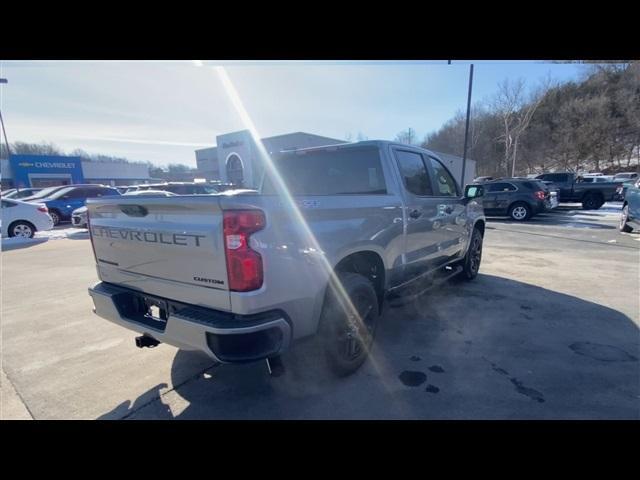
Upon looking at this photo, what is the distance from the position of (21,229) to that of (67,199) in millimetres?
4012

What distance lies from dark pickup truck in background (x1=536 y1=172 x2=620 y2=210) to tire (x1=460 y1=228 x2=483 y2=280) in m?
15.9

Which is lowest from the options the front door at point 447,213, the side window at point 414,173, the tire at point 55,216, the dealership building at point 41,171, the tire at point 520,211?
the tire at point 520,211

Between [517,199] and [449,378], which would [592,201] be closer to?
[517,199]

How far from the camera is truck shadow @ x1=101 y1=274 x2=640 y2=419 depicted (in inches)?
93.5

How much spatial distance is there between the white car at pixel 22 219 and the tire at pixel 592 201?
84.4ft

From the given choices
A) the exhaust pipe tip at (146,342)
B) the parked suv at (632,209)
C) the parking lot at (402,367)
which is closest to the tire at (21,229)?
the parking lot at (402,367)

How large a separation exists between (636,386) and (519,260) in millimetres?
4945

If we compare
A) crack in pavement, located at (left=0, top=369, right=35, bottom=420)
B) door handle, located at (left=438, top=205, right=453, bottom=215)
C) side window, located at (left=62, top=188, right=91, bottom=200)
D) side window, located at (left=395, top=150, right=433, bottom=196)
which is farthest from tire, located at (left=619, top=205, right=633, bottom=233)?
side window, located at (left=62, top=188, right=91, bottom=200)

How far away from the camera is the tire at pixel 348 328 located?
8.38 ft

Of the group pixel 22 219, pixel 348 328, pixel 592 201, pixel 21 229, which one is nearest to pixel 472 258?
pixel 348 328

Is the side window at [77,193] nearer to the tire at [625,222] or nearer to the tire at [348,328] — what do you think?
the tire at [348,328]

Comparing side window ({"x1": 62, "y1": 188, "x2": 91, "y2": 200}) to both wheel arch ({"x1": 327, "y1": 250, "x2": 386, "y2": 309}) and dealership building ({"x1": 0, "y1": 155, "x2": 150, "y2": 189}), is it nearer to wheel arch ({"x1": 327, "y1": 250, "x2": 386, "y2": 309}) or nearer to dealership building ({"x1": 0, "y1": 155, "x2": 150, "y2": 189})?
wheel arch ({"x1": 327, "y1": 250, "x2": 386, "y2": 309})

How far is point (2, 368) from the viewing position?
3.10 m
